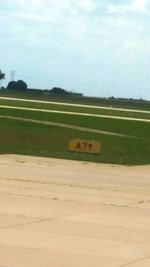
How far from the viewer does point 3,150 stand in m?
30.0

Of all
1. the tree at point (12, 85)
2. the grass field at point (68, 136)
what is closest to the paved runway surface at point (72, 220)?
the grass field at point (68, 136)

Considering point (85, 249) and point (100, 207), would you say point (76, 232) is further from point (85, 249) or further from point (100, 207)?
point (100, 207)

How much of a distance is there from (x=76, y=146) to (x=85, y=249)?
2094cm

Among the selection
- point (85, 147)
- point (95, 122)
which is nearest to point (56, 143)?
point (85, 147)

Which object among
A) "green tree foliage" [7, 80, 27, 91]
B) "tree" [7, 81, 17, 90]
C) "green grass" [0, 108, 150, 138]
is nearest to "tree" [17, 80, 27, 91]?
"green tree foliage" [7, 80, 27, 91]

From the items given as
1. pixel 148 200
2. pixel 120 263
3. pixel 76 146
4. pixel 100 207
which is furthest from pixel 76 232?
pixel 76 146

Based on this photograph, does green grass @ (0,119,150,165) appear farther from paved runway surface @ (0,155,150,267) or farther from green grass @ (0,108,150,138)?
paved runway surface @ (0,155,150,267)

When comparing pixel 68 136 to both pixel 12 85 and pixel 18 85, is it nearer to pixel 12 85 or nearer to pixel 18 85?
pixel 12 85

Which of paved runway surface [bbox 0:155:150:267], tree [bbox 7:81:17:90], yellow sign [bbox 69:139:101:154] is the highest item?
paved runway surface [bbox 0:155:150:267]

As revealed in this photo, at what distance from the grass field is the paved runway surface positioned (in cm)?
1087

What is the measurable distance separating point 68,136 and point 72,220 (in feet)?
98.2

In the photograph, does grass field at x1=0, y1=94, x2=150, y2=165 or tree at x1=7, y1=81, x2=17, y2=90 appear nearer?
grass field at x1=0, y1=94, x2=150, y2=165

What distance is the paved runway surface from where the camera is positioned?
7.55 m

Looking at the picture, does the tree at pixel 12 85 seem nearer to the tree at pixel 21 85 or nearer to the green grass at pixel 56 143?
the tree at pixel 21 85
